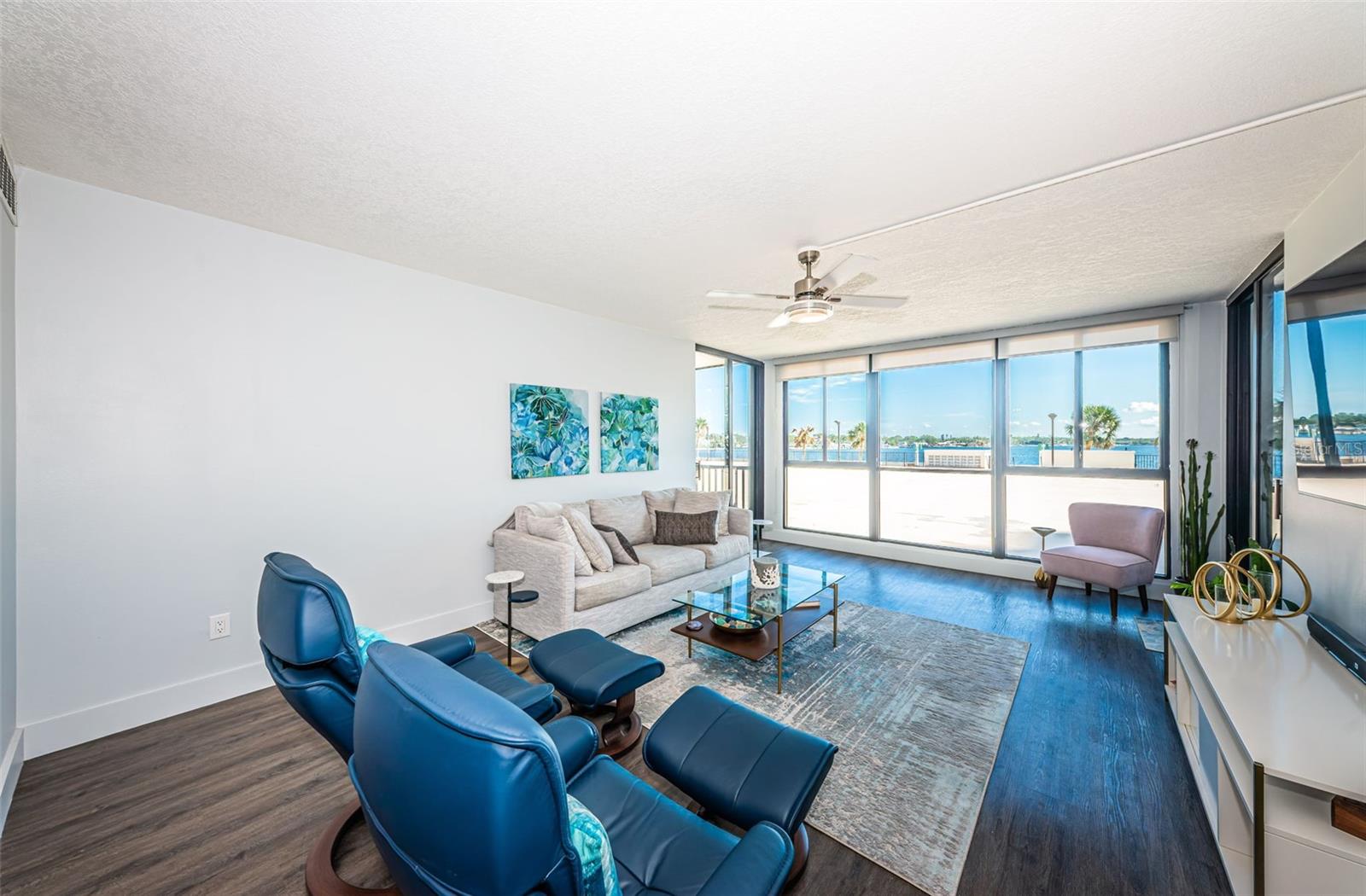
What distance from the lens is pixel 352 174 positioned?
86.7 inches

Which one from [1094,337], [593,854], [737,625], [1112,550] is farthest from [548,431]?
[1094,337]

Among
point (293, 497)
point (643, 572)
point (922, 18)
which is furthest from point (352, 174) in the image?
point (643, 572)

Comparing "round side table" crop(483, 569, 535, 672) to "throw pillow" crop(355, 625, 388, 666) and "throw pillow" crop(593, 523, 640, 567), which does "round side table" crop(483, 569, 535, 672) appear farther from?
"throw pillow" crop(355, 625, 388, 666)

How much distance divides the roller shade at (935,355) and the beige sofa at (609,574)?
2837 millimetres

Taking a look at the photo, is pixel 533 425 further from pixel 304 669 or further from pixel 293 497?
pixel 304 669

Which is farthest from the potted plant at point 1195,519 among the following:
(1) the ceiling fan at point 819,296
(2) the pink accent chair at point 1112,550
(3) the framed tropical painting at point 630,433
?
(3) the framed tropical painting at point 630,433

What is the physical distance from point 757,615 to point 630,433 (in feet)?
8.28

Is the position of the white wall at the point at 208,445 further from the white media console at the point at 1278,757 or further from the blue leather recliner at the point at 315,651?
the white media console at the point at 1278,757

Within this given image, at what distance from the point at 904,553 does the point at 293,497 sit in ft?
18.7

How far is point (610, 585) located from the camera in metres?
3.40

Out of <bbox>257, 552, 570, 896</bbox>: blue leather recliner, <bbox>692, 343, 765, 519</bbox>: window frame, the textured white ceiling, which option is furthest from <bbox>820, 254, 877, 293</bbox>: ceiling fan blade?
<bbox>692, 343, 765, 519</bbox>: window frame

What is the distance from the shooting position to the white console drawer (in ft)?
4.21

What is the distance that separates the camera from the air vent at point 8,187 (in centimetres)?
194

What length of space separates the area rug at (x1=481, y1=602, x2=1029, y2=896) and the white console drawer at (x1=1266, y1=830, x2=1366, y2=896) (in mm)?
773
